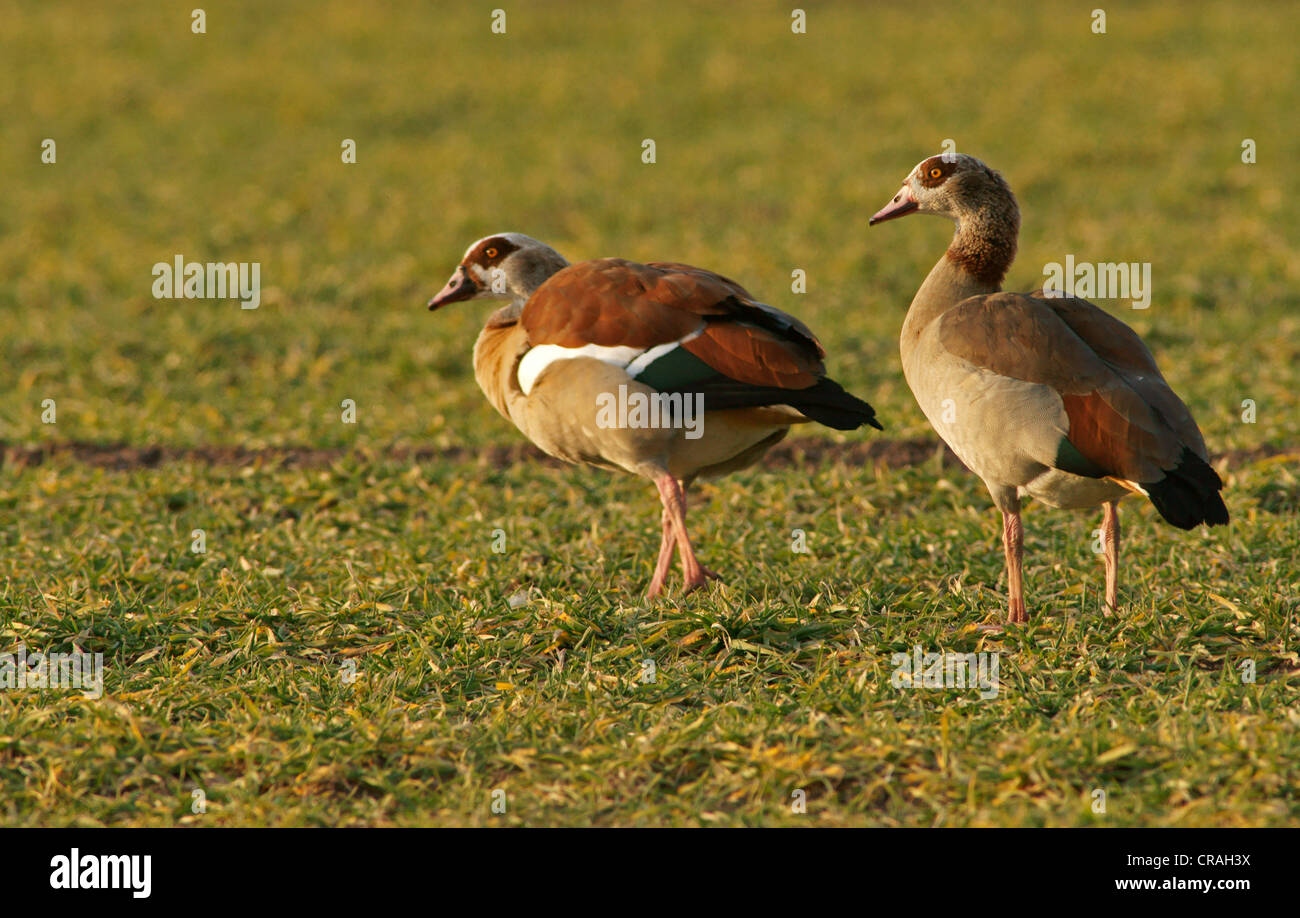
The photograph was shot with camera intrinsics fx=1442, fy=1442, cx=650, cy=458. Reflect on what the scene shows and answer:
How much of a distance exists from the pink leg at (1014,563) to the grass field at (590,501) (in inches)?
3.3

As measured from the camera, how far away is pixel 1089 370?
4961 mm

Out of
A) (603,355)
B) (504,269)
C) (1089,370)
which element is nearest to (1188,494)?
(1089,370)

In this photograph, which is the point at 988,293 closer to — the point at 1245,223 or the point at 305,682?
the point at 305,682

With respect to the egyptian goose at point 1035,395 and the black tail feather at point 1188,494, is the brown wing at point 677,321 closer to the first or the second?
the egyptian goose at point 1035,395

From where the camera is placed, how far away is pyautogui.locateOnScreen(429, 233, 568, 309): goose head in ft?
21.5

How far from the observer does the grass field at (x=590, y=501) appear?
14.1ft

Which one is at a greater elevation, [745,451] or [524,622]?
[745,451]

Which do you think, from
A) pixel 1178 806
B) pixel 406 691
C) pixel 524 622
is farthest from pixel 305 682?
pixel 1178 806

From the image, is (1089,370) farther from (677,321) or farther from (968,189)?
(677,321)

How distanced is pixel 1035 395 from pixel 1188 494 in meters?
0.60

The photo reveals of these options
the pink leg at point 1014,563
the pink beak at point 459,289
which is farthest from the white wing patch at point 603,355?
the pink leg at point 1014,563

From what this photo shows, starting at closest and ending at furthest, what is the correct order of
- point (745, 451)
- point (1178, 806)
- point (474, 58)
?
point (1178, 806), point (745, 451), point (474, 58)

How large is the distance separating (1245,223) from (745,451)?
8.66 m

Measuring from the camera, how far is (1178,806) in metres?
3.99
